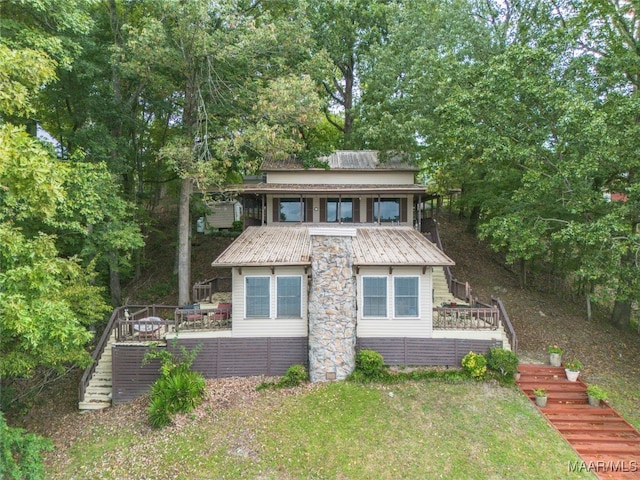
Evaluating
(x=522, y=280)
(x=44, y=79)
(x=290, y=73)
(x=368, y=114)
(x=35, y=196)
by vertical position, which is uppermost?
(x=290, y=73)

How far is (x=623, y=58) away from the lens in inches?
465

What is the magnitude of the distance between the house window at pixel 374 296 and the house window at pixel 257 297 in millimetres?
3097

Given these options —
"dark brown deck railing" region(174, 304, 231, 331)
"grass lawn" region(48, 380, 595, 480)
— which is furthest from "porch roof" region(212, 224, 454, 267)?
"grass lawn" region(48, 380, 595, 480)

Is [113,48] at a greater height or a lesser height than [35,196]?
greater

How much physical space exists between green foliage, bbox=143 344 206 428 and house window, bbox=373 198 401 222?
9454mm

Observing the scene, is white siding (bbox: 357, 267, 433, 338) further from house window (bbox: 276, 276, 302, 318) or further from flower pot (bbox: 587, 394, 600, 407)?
flower pot (bbox: 587, 394, 600, 407)

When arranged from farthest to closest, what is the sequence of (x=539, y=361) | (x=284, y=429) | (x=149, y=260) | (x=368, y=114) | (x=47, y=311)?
(x=149, y=260), (x=368, y=114), (x=539, y=361), (x=284, y=429), (x=47, y=311)

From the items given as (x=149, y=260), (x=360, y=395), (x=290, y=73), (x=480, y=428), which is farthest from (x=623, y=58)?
(x=149, y=260)

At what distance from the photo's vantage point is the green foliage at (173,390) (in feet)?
29.4

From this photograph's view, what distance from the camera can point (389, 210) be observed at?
15555 mm

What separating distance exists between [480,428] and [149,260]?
1725 cm

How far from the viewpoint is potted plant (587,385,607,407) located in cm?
942

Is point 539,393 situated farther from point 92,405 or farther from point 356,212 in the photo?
point 92,405

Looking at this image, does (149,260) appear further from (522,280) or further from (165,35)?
(522,280)
